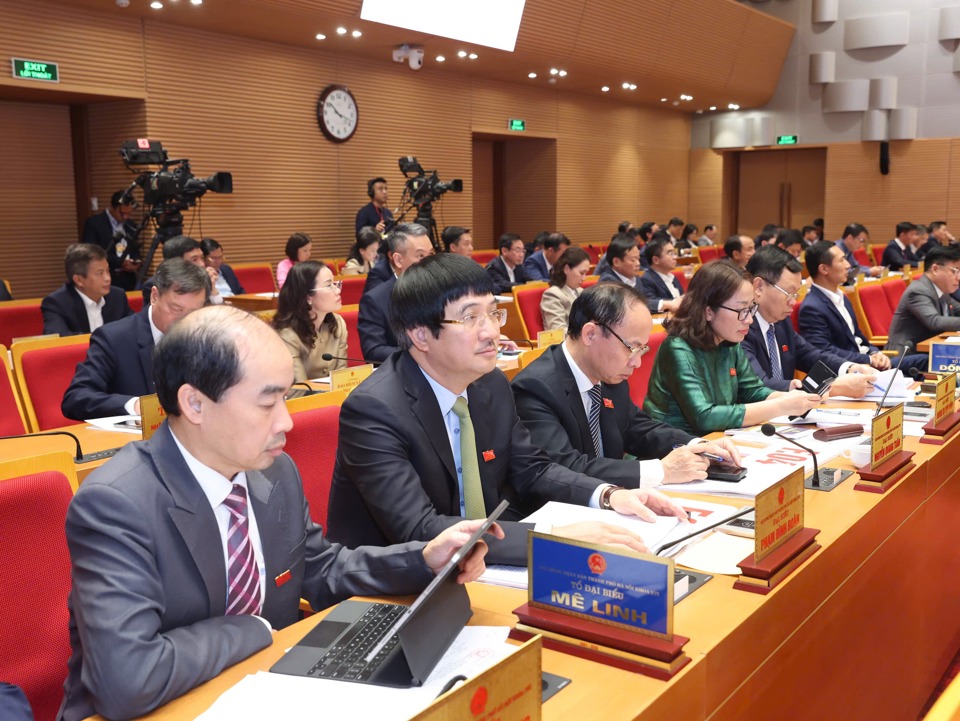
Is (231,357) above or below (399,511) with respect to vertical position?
above

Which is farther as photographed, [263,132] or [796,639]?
[263,132]

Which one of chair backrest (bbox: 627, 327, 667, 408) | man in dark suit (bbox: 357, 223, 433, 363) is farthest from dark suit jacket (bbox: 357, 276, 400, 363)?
chair backrest (bbox: 627, 327, 667, 408)

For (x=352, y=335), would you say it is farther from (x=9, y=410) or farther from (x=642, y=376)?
(x=9, y=410)

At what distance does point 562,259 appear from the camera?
6.24m

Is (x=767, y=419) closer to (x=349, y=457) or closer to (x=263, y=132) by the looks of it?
(x=349, y=457)

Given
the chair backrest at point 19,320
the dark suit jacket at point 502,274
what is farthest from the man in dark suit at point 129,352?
the dark suit jacket at point 502,274

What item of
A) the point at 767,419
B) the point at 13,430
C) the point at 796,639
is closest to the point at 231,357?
the point at 796,639

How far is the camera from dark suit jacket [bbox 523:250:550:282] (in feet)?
29.7

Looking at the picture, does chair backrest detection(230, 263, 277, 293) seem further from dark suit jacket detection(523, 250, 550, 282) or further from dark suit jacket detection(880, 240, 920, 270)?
dark suit jacket detection(880, 240, 920, 270)

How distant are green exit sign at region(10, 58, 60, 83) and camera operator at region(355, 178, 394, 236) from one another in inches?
132

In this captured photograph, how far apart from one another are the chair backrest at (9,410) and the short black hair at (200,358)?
2.19 metres

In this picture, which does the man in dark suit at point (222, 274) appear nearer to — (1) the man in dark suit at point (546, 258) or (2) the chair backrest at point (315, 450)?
(1) the man in dark suit at point (546, 258)

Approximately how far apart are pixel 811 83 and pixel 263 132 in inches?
425

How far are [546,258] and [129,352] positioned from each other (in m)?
6.10
